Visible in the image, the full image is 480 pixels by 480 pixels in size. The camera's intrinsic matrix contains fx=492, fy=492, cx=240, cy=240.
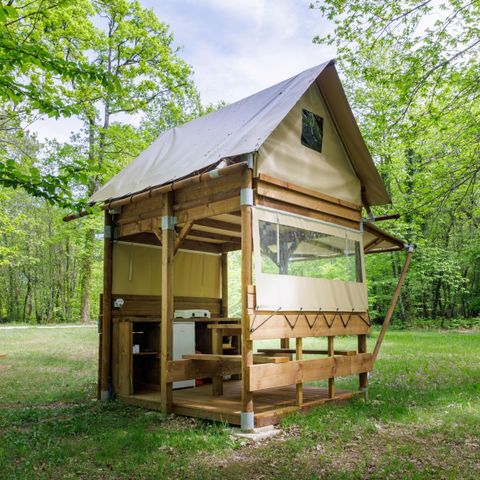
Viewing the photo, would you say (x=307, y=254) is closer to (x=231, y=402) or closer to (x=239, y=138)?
(x=239, y=138)

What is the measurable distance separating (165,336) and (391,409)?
337 centimetres

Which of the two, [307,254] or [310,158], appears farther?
[310,158]

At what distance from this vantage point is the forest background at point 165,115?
7.89 metres

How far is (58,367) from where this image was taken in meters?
11.7

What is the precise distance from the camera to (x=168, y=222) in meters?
7.26

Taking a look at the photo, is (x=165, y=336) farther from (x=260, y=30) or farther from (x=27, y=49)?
(x=260, y=30)

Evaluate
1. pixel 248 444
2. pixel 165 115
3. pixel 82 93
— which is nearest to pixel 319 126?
pixel 248 444

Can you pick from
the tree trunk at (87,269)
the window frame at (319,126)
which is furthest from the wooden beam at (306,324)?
the tree trunk at (87,269)

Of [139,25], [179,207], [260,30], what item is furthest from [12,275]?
[179,207]

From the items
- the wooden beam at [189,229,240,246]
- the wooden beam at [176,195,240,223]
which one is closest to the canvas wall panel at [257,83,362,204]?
the wooden beam at [176,195,240,223]

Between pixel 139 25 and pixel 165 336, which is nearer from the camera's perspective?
pixel 165 336

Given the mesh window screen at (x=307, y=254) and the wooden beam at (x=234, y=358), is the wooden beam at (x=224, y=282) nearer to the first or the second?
Answer: the mesh window screen at (x=307, y=254)

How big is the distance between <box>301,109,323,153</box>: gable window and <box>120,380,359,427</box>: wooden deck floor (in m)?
3.83

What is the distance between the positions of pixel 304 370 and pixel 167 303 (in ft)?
7.02
